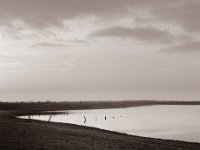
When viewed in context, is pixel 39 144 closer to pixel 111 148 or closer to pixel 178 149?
pixel 111 148

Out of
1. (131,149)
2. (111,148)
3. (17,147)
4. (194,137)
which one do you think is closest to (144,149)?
(131,149)

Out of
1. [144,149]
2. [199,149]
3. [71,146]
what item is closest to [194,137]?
[199,149]

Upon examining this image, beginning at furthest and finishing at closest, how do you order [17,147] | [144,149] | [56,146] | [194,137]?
[194,137] → [144,149] → [56,146] → [17,147]

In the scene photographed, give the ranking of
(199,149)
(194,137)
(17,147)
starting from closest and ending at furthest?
(17,147) < (199,149) < (194,137)

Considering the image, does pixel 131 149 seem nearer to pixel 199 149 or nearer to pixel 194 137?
pixel 199 149

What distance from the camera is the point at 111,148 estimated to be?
3133 cm

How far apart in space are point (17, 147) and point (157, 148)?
45.3ft

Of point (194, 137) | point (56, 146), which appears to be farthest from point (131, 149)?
point (194, 137)

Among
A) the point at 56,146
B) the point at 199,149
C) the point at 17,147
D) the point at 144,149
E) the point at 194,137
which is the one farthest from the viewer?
the point at 194,137

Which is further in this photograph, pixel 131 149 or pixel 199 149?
pixel 199 149

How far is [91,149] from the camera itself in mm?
29750

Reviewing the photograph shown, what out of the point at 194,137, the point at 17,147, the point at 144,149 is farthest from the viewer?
the point at 194,137

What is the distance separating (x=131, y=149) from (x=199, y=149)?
331 inches

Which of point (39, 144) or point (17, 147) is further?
point (39, 144)
